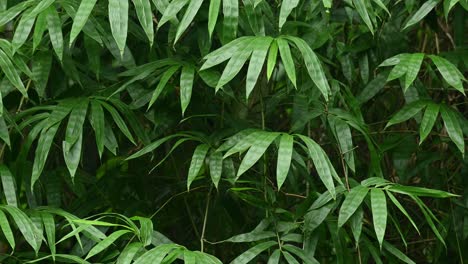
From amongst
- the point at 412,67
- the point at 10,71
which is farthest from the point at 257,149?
the point at 10,71

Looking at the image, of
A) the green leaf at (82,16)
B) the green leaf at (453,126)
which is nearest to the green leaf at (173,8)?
the green leaf at (82,16)

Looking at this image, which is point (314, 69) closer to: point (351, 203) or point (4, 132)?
point (351, 203)

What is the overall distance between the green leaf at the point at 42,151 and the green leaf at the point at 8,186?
0.22ft

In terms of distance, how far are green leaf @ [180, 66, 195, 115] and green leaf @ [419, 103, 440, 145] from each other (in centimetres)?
50

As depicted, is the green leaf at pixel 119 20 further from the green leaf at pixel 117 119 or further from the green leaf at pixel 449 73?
the green leaf at pixel 449 73

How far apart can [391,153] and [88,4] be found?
3.10 feet

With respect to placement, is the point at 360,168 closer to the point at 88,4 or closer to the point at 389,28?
the point at 389,28

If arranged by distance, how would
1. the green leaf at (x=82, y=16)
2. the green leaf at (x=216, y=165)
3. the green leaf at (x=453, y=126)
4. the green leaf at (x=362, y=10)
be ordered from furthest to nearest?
the green leaf at (x=453, y=126), the green leaf at (x=216, y=165), the green leaf at (x=362, y=10), the green leaf at (x=82, y=16)

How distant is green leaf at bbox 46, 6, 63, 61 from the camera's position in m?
1.64

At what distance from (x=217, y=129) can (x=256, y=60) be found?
0.41 meters

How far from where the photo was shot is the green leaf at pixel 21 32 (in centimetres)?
164

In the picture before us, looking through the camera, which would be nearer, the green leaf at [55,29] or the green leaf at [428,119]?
the green leaf at [55,29]

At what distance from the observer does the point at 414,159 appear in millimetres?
2338

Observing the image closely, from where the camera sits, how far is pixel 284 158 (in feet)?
5.21
